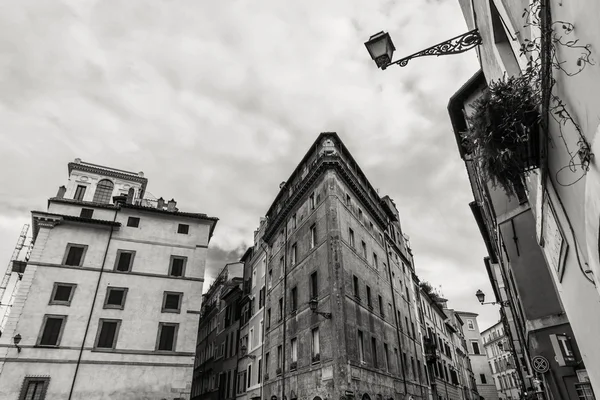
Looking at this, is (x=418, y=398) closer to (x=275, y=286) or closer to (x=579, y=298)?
(x=275, y=286)

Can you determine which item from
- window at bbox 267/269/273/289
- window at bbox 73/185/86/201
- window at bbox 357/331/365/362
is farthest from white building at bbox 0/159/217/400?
window at bbox 357/331/365/362

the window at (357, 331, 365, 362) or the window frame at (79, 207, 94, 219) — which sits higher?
the window frame at (79, 207, 94, 219)

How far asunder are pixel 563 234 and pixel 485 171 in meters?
1.55

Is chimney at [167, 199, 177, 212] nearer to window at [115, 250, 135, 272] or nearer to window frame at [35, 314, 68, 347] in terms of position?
window at [115, 250, 135, 272]

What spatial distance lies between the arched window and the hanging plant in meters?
39.6

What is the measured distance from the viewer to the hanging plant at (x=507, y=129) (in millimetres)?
4398

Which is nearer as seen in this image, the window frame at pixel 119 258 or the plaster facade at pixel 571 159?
the plaster facade at pixel 571 159

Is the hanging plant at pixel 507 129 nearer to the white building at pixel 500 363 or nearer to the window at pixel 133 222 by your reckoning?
the window at pixel 133 222

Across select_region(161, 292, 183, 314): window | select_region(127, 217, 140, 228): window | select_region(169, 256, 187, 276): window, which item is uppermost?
select_region(127, 217, 140, 228): window

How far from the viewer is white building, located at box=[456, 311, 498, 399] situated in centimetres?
6465

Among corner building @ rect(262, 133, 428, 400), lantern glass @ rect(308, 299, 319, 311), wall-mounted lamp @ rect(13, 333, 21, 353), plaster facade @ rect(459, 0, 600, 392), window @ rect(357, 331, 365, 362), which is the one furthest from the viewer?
wall-mounted lamp @ rect(13, 333, 21, 353)

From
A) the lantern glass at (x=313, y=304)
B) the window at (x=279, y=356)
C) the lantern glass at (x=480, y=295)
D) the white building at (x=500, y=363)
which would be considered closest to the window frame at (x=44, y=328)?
the window at (x=279, y=356)

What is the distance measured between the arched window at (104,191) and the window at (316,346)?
90.2 feet

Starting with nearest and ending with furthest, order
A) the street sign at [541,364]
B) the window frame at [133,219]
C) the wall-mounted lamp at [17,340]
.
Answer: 1. the street sign at [541,364]
2. the wall-mounted lamp at [17,340]
3. the window frame at [133,219]
